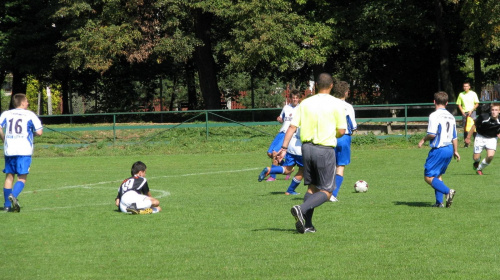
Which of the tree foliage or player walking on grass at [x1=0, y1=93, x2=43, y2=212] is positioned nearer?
player walking on grass at [x1=0, y1=93, x2=43, y2=212]

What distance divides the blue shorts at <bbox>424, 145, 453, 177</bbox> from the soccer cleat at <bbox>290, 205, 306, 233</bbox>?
10.6 feet

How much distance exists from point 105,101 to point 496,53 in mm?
26478

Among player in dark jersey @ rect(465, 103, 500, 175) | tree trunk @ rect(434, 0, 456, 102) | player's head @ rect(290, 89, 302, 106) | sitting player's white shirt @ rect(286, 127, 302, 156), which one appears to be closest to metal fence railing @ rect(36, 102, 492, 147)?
tree trunk @ rect(434, 0, 456, 102)

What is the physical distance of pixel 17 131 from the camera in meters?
11.8

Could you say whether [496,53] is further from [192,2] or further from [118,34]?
[118,34]

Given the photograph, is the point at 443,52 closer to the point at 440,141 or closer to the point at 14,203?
the point at 440,141

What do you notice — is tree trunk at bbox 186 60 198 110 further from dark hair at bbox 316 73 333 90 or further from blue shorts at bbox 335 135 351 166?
dark hair at bbox 316 73 333 90

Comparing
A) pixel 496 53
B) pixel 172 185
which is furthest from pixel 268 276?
pixel 496 53

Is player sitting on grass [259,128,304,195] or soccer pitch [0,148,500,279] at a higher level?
player sitting on grass [259,128,304,195]

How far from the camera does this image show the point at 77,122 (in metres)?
33.5

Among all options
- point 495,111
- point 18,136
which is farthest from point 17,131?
point 495,111

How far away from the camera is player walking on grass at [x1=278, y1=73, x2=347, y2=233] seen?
8.55 metres

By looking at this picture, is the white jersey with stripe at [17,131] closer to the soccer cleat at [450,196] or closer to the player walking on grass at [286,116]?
the player walking on grass at [286,116]

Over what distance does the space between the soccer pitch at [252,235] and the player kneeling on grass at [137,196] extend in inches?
9.0
